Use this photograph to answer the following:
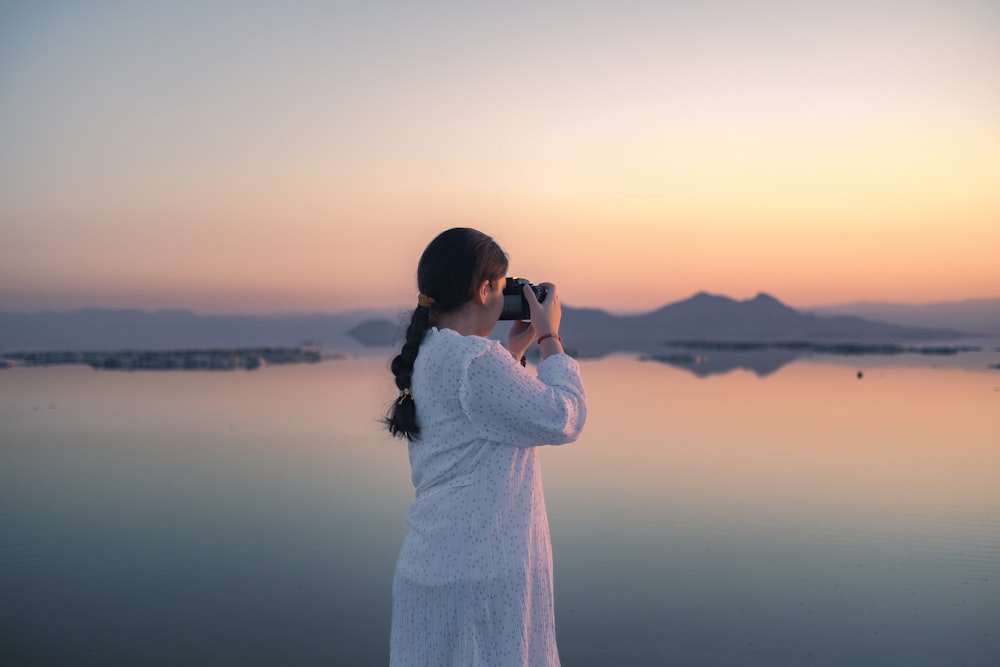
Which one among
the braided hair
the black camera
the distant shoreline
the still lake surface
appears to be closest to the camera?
the braided hair

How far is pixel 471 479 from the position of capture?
1.67 metres

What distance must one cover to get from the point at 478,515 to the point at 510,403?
251 mm

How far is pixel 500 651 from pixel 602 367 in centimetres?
2749

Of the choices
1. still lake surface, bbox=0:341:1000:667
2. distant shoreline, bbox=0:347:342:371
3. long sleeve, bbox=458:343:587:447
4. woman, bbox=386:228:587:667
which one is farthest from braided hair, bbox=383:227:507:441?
distant shoreline, bbox=0:347:342:371

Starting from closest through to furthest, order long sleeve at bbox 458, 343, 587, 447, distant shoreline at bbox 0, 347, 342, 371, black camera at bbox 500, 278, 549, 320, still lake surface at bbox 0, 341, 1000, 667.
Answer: long sleeve at bbox 458, 343, 587, 447 < black camera at bbox 500, 278, 549, 320 < still lake surface at bbox 0, 341, 1000, 667 < distant shoreline at bbox 0, 347, 342, 371

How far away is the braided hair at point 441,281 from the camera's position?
1688 mm

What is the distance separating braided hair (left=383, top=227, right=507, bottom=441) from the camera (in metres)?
1.69

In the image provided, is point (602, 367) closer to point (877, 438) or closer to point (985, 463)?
point (877, 438)

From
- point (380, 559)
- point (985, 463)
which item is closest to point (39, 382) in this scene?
point (380, 559)

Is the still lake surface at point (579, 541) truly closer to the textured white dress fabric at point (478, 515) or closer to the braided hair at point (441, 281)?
the textured white dress fabric at point (478, 515)

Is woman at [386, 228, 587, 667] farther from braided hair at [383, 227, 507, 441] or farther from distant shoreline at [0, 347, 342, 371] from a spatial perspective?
distant shoreline at [0, 347, 342, 371]

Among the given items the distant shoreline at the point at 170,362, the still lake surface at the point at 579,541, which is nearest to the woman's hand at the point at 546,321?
the still lake surface at the point at 579,541

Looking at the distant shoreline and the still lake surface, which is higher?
the distant shoreline

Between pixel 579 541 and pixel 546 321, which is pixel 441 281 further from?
pixel 579 541
